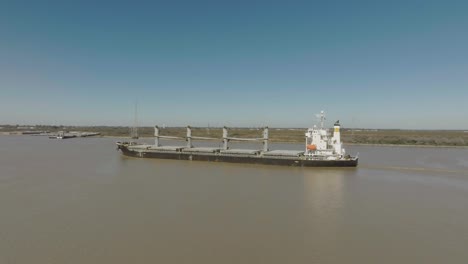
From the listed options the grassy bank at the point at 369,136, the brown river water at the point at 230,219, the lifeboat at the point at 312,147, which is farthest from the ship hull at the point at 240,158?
the grassy bank at the point at 369,136

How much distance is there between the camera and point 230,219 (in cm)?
1379

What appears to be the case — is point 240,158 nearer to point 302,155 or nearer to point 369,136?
point 302,155

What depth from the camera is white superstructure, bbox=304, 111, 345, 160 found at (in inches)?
1273

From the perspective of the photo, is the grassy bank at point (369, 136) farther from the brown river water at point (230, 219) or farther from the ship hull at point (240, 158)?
the brown river water at point (230, 219)

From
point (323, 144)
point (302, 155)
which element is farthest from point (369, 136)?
point (302, 155)

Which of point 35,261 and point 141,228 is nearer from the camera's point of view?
point 35,261

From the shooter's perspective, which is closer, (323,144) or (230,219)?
(230,219)

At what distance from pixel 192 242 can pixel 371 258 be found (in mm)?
5998

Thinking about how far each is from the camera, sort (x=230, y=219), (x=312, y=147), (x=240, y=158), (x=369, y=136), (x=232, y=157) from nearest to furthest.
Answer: (x=230, y=219) < (x=312, y=147) < (x=240, y=158) < (x=232, y=157) < (x=369, y=136)

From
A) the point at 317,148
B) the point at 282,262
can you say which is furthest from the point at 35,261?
the point at 317,148

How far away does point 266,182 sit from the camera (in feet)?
77.3

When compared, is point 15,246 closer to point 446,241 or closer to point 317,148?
point 446,241

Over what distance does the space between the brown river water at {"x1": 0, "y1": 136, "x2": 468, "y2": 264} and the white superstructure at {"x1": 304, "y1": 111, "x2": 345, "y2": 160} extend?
7.45 m

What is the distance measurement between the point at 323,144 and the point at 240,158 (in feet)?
30.2
